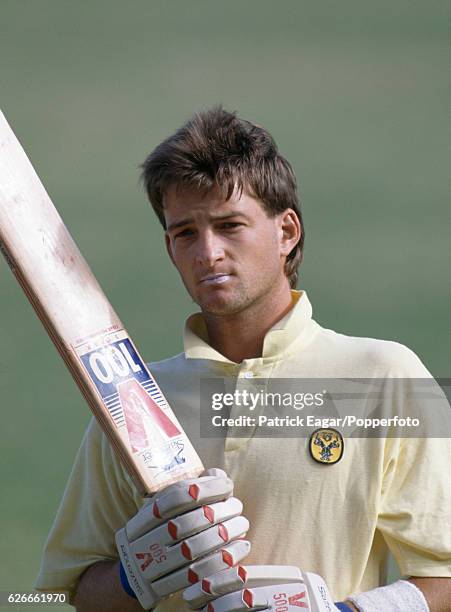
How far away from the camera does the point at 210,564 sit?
249cm

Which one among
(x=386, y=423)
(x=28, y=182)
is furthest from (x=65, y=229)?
(x=386, y=423)

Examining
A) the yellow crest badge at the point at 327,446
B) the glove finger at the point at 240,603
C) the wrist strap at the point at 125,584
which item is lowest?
the glove finger at the point at 240,603

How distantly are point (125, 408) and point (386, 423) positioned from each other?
1.83ft

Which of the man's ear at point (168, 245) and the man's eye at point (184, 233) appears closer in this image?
the man's eye at point (184, 233)

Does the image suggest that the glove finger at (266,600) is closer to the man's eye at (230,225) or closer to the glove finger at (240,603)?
the glove finger at (240,603)

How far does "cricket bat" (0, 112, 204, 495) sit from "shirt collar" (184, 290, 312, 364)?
245 millimetres

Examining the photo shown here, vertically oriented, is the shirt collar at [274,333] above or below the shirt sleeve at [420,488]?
above

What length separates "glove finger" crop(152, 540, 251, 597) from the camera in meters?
2.49

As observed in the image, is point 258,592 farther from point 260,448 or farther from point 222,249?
point 222,249

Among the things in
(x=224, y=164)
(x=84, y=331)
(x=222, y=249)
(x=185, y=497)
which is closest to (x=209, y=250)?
(x=222, y=249)

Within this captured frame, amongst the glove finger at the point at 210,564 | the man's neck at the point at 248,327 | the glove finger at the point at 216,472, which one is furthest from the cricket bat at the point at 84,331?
the man's neck at the point at 248,327

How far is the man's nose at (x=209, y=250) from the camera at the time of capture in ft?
8.82

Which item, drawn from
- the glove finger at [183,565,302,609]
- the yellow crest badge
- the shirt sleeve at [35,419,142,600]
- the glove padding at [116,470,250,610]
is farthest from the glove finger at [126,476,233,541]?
the shirt sleeve at [35,419,142,600]

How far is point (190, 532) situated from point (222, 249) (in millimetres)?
603
